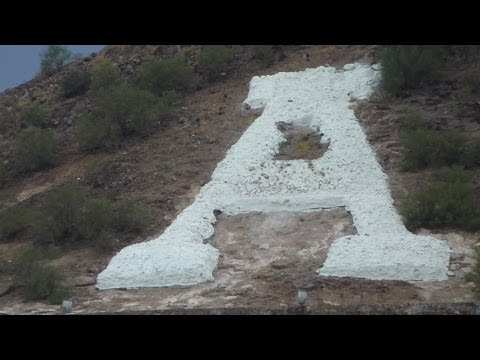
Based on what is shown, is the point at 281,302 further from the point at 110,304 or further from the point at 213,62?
the point at 213,62

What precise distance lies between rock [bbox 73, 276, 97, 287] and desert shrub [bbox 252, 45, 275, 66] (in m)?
9.93

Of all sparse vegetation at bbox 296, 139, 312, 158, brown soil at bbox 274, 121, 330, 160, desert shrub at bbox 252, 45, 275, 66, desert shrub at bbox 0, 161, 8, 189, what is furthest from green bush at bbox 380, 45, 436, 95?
desert shrub at bbox 0, 161, 8, 189

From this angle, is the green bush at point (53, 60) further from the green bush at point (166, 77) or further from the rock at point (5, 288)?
the rock at point (5, 288)

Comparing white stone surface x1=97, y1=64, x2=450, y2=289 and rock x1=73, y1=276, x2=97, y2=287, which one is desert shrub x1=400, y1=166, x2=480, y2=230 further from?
rock x1=73, y1=276, x2=97, y2=287

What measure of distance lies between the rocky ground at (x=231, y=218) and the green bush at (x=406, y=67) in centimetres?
35

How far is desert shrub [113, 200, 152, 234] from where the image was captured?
13172 millimetres

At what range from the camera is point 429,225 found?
1191 centimetres

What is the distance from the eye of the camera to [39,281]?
11.4m

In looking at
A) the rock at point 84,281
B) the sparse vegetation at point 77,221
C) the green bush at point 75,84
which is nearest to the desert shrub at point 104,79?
the green bush at point 75,84

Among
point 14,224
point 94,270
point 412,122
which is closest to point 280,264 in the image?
point 94,270

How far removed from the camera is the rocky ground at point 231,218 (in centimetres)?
1053

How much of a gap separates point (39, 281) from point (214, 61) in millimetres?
10315

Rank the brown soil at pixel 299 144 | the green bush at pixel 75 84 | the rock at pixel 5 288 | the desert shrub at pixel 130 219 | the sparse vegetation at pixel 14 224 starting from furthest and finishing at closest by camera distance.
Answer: the green bush at pixel 75 84
the brown soil at pixel 299 144
the sparse vegetation at pixel 14 224
the desert shrub at pixel 130 219
the rock at pixel 5 288

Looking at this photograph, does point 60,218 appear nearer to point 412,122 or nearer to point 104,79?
point 412,122
